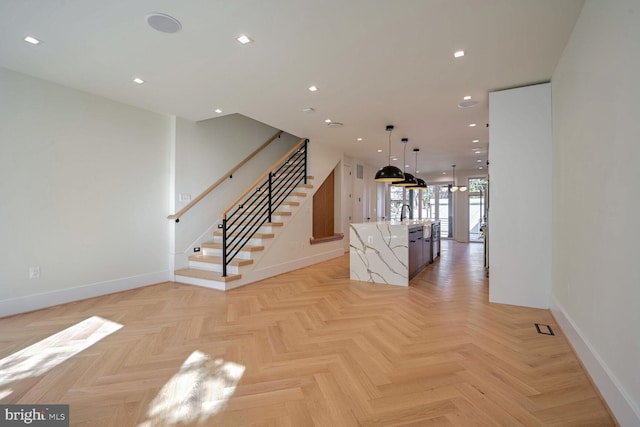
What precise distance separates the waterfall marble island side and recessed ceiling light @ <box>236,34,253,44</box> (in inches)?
128

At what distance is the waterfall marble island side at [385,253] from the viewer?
4621 mm

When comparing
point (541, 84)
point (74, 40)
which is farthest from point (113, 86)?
point (541, 84)

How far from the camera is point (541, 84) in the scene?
3.46 metres

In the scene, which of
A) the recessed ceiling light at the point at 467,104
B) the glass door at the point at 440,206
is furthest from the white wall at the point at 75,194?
the glass door at the point at 440,206

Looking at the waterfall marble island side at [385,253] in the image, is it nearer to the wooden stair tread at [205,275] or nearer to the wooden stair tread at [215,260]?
the wooden stair tread at [215,260]

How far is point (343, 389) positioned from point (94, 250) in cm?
394

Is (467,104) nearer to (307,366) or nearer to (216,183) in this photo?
(307,366)

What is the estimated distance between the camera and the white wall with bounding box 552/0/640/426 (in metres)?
1.51

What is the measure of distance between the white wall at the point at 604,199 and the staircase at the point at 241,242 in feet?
12.9

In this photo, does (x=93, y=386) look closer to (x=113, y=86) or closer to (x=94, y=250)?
(x=94, y=250)

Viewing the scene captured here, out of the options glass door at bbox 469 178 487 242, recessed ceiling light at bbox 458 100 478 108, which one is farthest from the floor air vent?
glass door at bbox 469 178 487 242

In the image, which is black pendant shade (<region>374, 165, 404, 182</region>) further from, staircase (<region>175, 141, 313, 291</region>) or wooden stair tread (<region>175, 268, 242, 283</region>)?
wooden stair tread (<region>175, 268, 242, 283</region>)

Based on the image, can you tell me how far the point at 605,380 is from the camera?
5.78ft

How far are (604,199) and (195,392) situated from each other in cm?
291
